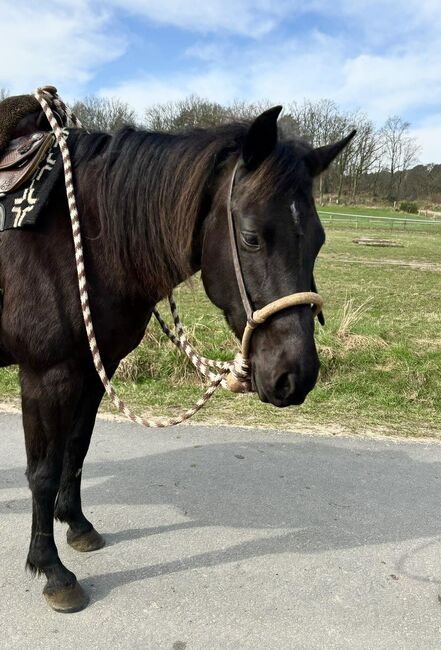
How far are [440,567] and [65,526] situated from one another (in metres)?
2.18

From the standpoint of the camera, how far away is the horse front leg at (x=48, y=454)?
7.86 ft

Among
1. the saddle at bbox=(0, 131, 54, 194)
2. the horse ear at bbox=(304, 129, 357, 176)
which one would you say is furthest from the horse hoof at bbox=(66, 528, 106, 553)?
A: the horse ear at bbox=(304, 129, 357, 176)

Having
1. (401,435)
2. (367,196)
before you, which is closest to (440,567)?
(401,435)

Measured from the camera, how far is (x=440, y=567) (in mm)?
2859

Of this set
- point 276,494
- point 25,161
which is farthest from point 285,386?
point 276,494

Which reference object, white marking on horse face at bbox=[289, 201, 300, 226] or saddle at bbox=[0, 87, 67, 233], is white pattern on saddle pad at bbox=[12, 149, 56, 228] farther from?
white marking on horse face at bbox=[289, 201, 300, 226]

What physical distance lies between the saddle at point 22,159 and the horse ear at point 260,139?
106 cm

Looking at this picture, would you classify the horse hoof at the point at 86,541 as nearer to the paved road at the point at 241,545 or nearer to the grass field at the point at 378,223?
the paved road at the point at 241,545

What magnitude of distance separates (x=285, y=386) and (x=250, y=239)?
577mm

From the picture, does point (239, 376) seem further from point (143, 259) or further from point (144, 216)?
point (144, 216)

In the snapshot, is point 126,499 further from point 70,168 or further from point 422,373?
point 422,373

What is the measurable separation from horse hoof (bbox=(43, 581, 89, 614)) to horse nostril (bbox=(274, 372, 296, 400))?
1.46 metres

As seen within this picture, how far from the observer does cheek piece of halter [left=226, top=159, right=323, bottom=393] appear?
1957 mm

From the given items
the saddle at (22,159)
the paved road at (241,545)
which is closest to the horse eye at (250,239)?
the saddle at (22,159)
